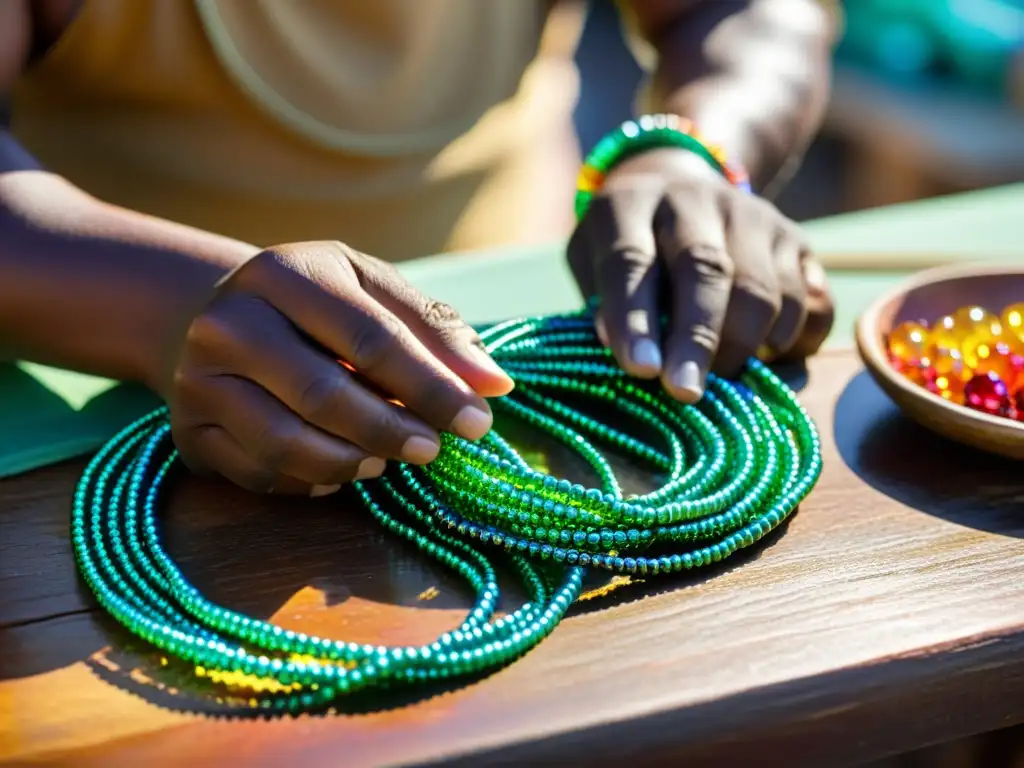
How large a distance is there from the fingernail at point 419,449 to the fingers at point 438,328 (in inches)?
1.4

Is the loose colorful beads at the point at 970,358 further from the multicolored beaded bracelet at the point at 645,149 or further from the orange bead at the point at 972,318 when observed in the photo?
the multicolored beaded bracelet at the point at 645,149

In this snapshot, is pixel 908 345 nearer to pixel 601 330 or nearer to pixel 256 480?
pixel 601 330

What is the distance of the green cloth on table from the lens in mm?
695

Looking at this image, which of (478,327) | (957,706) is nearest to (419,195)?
(478,327)

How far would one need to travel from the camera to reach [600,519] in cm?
56

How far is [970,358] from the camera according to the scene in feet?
2.20

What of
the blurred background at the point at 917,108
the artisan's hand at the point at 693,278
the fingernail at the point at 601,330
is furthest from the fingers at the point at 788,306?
the blurred background at the point at 917,108

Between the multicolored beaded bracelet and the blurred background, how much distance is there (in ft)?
5.55

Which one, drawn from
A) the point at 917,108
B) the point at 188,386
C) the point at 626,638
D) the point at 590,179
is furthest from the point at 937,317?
the point at 917,108

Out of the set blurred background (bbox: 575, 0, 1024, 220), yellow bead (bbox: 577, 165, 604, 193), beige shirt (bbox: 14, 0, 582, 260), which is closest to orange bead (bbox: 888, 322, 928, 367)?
yellow bead (bbox: 577, 165, 604, 193)

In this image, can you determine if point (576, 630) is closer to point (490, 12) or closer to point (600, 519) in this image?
point (600, 519)

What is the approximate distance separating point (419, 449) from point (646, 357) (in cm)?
16

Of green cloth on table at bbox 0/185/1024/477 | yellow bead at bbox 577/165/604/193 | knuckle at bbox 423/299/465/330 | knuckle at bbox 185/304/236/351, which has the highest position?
knuckle at bbox 185/304/236/351

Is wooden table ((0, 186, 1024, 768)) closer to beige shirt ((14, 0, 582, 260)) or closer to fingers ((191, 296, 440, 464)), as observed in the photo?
fingers ((191, 296, 440, 464))
